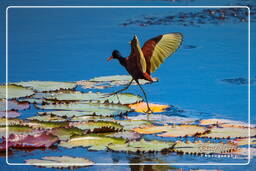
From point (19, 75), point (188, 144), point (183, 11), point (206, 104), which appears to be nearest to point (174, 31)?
point (183, 11)

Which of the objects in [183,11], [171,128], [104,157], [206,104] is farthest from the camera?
[183,11]

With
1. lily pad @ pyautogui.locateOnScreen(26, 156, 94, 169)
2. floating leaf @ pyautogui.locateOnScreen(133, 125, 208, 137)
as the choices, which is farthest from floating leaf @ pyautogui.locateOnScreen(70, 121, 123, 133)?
lily pad @ pyautogui.locateOnScreen(26, 156, 94, 169)

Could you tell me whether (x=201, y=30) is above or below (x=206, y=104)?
above

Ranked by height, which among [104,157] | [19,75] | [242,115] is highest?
[19,75]

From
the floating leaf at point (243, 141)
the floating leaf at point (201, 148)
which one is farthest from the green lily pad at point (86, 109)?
the floating leaf at point (243, 141)

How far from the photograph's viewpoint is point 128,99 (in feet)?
13.1

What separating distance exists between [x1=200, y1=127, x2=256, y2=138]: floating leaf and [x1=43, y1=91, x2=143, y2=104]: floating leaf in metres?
0.65

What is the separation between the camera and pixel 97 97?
13.2 feet

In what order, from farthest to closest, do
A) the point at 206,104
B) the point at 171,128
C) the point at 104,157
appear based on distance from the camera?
the point at 206,104 < the point at 171,128 < the point at 104,157

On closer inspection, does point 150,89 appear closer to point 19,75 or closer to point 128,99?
point 128,99

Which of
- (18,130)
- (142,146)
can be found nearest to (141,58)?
(142,146)

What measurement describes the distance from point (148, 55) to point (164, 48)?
15 centimetres

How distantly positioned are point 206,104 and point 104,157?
987 mm

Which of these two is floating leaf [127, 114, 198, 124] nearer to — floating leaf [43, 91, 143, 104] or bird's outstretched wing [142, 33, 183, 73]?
floating leaf [43, 91, 143, 104]
